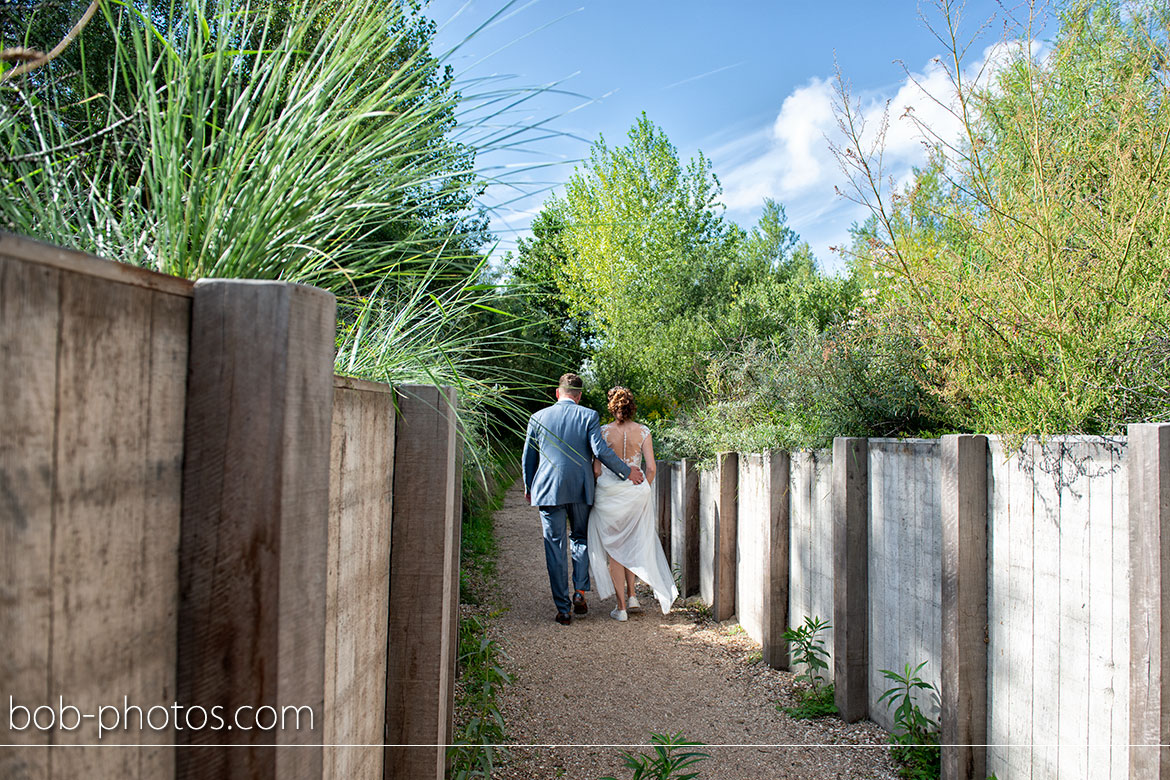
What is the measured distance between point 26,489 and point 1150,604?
9.52 ft

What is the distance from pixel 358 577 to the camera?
1.89 metres

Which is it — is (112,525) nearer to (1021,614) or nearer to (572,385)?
(1021,614)

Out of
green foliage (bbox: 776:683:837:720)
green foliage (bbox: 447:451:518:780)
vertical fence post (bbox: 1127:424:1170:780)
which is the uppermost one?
vertical fence post (bbox: 1127:424:1170:780)

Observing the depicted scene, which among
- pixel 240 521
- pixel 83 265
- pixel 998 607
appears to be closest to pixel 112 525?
pixel 240 521

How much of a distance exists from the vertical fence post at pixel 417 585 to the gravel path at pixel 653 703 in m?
1.54

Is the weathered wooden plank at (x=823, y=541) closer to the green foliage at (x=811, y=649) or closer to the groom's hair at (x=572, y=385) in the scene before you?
the green foliage at (x=811, y=649)

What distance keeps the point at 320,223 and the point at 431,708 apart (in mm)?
1533

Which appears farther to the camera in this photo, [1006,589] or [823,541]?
[823,541]

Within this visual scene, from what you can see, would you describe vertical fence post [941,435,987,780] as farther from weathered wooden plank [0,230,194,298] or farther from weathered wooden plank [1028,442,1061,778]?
weathered wooden plank [0,230,194,298]

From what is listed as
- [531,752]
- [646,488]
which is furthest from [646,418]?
[531,752]

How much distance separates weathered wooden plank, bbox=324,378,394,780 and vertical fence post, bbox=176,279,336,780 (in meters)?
0.53

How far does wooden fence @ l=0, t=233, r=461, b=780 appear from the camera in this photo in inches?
31.3

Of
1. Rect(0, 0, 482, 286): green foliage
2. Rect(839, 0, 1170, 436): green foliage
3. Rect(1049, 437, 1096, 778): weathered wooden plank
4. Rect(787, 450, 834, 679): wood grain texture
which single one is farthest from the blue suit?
Rect(0, 0, 482, 286): green foliage

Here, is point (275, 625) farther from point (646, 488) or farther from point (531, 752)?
point (646, 488)
